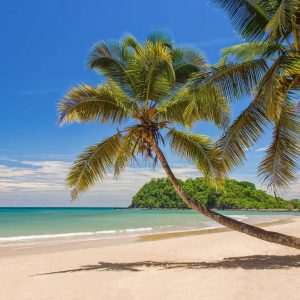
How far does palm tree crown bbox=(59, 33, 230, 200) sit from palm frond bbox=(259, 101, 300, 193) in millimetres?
1779

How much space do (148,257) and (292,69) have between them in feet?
24.1

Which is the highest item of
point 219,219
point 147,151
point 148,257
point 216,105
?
point 216,105

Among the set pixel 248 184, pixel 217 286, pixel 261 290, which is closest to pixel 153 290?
pixel 217 286

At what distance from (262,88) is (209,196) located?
8531 cm

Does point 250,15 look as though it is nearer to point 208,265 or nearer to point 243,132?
point 243,132

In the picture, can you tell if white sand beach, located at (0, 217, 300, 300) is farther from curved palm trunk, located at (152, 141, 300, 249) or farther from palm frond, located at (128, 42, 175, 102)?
palm frond, located at (128, 42, 175, 102)

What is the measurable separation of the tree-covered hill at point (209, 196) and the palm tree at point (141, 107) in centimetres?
7673

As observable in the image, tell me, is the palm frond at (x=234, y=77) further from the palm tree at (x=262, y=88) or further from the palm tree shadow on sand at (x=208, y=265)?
the palm tree shadow on sand at (x=208, y=265)

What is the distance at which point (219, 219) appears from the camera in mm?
9711

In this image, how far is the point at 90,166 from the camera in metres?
10.5

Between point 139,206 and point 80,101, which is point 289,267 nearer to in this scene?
point 80,101

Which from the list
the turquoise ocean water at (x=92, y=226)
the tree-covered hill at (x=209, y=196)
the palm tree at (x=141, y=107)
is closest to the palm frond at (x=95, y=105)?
the palm tree at (x=141, y=107)

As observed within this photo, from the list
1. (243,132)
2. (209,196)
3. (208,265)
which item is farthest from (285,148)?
(209,196)

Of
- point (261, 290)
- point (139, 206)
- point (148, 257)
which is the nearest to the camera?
point (261, 290)
